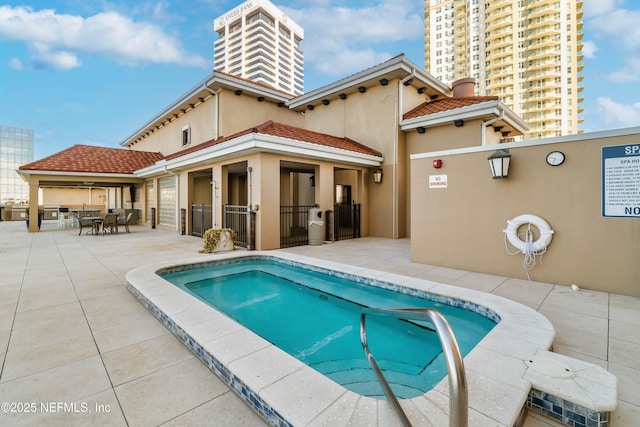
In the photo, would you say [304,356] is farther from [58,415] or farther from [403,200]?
[403,200]

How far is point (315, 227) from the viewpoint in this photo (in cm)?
872

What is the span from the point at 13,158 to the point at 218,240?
4506 cm

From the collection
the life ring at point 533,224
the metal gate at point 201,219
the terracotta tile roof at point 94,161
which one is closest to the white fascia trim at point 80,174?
the terracotta tile roof at point 94,161

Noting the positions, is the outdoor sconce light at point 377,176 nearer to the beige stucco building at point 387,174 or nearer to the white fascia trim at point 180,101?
the beige stucco building at point 387,174

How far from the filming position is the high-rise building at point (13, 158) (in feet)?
105

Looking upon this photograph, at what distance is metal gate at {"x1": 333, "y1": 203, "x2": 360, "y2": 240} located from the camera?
10.00m

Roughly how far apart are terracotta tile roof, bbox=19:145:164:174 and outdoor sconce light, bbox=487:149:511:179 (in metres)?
16.5

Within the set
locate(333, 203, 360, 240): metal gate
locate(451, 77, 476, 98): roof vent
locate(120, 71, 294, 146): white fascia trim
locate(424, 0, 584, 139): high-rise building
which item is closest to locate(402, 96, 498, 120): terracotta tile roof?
locate(451, 77, 476, 98): roof vent

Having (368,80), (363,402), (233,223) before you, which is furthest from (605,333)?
(368,80)

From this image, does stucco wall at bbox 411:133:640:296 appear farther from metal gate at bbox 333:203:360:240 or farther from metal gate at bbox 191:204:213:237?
metal gate at bbox 191:204:213:237

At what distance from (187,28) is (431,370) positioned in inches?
2115

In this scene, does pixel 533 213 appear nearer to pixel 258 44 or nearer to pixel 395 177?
pixel 395 177

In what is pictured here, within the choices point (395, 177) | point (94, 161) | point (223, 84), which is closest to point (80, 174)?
point (94, 161)

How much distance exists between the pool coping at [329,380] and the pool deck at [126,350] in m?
0.16
